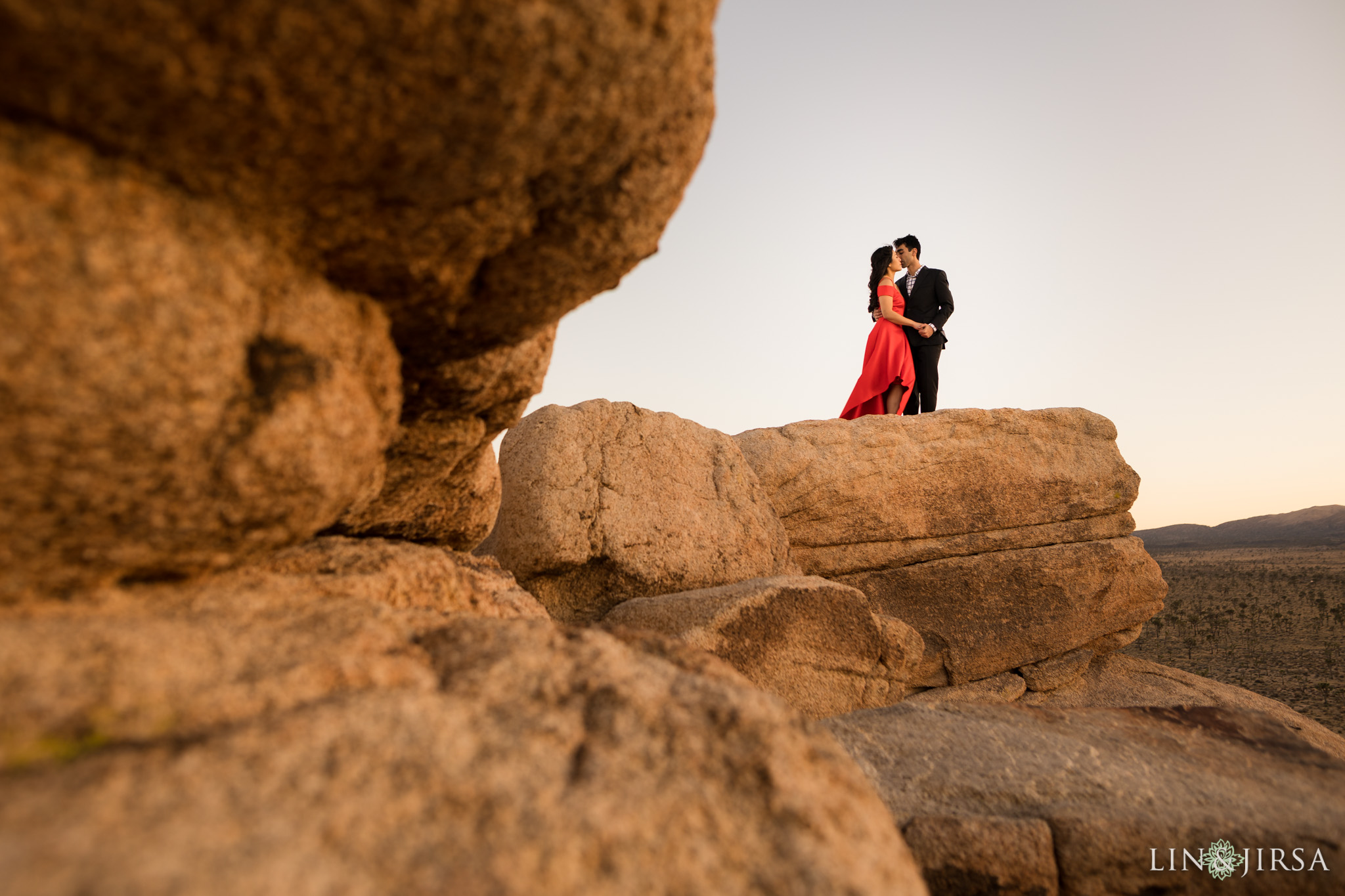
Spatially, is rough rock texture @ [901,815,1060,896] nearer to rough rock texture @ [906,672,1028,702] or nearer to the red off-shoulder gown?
rough rock texture @ [906,672,1028,702]

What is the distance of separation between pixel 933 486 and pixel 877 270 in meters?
2.02

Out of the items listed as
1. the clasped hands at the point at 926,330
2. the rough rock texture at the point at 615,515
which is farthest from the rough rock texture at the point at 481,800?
the clasped hands at the point at 926,330

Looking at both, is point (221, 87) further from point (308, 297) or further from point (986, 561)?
point (986, 561)

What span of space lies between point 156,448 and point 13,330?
0.24 meters

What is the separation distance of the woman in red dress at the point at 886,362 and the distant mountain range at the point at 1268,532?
35.7 metres

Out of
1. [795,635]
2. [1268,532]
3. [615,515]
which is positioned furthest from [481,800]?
[1268,532]

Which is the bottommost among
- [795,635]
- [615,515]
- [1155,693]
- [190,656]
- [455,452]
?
[1155,693]

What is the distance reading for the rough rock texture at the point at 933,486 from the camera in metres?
4.61

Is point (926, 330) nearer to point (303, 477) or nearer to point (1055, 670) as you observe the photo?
point (1055, 670)

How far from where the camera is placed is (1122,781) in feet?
7.02

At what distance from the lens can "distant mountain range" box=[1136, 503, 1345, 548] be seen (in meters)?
38.9

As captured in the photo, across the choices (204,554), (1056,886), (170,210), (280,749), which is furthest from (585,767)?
(1056,886)

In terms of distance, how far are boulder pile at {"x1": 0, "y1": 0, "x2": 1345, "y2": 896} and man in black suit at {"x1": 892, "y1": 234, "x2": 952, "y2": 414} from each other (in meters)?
3.95

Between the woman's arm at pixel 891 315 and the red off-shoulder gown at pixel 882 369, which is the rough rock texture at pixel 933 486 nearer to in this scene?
the red off-shoulder gown at pixel 882 369
